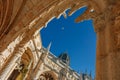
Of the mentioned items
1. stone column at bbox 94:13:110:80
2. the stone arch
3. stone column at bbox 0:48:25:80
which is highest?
the stone arch

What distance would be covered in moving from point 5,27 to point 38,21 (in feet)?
6.76

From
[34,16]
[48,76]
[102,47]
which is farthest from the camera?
[48,76]

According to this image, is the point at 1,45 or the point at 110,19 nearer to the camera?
the point at 110,19

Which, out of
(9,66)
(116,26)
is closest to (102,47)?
(116,26)

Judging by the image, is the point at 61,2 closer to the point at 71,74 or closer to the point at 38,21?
the point at 38,21

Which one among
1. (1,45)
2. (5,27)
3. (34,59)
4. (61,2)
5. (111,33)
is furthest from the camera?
(34,59)

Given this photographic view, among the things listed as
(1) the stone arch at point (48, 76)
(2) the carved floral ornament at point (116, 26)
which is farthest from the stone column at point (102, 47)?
(1) the stone arch at point (48, 76)

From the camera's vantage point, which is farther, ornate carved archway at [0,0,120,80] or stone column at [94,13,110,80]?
ornate carved archway at [0,0,120,80]

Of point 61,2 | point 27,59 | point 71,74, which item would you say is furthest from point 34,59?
point 61,2

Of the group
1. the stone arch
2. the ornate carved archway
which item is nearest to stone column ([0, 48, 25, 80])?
the ornate carved archway

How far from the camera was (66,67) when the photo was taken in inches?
870

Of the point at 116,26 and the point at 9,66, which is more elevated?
the point at 9,66

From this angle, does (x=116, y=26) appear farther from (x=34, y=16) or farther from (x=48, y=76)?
(x=48, y=76)

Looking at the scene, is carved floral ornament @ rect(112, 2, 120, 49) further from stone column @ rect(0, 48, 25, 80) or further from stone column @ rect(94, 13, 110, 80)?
stone column @ rect(0, 48, 25, 80)
